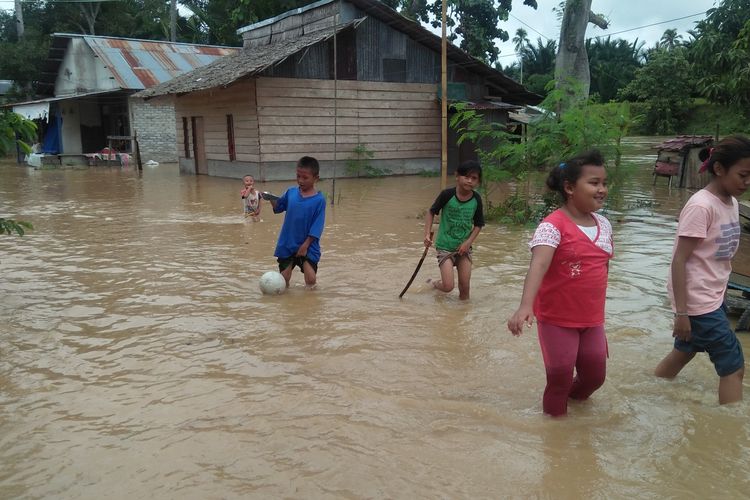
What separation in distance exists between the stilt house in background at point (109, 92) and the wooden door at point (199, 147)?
16.3 ft

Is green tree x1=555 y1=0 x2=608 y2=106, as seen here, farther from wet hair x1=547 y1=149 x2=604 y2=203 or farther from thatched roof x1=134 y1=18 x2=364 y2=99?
wet hair x1=547 y1=149 x2=604 y2=203

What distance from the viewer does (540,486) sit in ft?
9.25

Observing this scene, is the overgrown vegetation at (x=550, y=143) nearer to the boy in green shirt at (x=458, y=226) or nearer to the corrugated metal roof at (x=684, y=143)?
the boy in green shirt at (x=458, y=226)

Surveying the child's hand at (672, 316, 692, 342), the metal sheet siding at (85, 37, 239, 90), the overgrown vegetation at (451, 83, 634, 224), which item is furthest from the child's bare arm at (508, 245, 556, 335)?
the metal sheet siding at (85, 37, 239, 90)

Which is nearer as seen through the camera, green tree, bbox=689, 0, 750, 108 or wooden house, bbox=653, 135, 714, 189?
wooden house, bbox=653, 135, 714, 189

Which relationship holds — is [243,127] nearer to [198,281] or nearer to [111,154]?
[111,154]

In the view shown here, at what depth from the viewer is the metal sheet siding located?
26.5 metres

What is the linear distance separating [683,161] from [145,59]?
2311 centimetres

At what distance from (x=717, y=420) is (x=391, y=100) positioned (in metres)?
17.6

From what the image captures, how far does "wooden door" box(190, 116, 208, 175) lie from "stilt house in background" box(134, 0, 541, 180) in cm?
4

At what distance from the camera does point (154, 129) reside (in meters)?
27.5

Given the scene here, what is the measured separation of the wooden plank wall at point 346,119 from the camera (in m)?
18.0

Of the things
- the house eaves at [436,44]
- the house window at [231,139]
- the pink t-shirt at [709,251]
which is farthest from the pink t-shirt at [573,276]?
the house window at [231,139]

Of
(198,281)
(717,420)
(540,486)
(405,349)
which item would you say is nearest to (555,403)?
(540,486)
